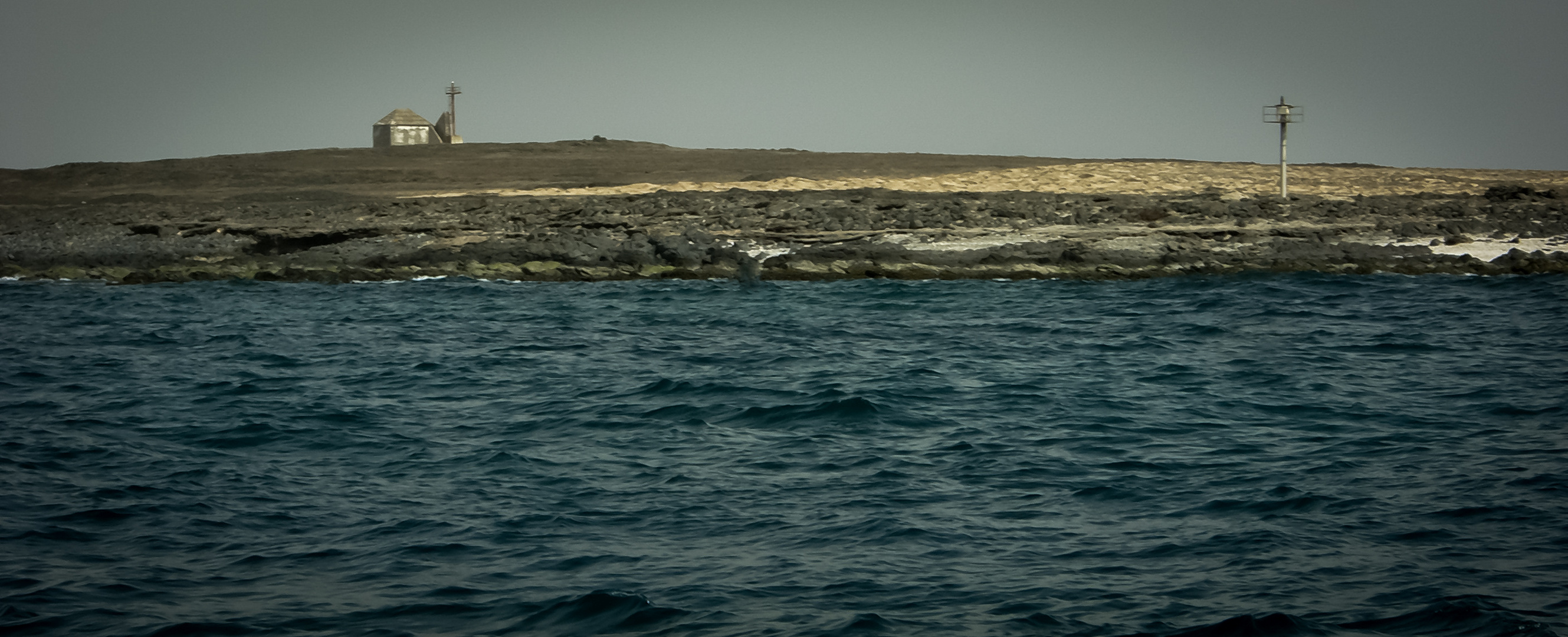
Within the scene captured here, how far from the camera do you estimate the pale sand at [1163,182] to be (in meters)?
34.6

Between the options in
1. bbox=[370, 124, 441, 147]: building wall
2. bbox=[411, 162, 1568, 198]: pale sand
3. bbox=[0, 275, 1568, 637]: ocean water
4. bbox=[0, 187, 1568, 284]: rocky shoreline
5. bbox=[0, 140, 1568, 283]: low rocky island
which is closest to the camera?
bbox=[0, 275, 1568, 637]: ocean water

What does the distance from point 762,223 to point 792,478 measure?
68.4 feet

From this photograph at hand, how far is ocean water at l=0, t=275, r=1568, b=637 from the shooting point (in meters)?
6.74

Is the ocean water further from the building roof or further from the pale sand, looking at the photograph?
the building roof

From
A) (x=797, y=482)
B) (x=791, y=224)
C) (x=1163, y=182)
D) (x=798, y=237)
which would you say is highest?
(x=1163, y=182)

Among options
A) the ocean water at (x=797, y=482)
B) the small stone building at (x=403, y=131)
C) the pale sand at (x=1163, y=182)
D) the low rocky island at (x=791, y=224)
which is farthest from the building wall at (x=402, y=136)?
the ocean water at (x=797, y=482)

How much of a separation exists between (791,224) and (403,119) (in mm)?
31849

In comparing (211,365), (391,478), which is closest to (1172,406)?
(391,478)

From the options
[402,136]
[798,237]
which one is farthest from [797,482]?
[402,136]

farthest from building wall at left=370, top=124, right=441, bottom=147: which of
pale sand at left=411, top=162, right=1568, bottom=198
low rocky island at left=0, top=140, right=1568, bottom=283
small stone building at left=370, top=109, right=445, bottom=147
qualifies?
pale sand at left=411, top=162, right=1568, bottom=198

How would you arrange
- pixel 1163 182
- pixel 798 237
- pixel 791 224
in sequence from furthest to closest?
1. pixel 1163 182
2. pixel 791 224
3. pixel 798 237

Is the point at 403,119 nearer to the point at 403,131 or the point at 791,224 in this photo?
the point at 403,131

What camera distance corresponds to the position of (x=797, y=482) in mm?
9375

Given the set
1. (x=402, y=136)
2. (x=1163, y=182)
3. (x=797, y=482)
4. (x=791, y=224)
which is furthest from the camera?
(x=402, y=136)
